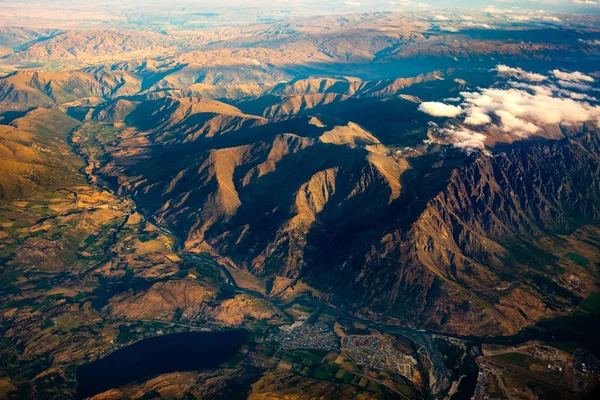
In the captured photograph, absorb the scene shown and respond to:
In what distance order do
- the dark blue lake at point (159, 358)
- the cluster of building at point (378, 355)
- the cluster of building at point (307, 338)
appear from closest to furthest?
the dark blue lake at point (159, 358) → the cluster of building at point (378, 355) → the cluster of building at point (307, 338)

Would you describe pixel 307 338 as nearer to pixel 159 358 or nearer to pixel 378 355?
pixel 378 355

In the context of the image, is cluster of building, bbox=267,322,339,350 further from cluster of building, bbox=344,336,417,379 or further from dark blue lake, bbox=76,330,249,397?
dark blue lake, bbox=76,330,249,397

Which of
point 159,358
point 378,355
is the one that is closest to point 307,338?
point 378,355

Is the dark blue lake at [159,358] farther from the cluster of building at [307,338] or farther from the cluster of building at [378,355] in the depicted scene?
the cluster of building at [378,355]

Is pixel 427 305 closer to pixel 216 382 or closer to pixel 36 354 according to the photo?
pixel 216 382

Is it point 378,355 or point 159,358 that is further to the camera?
point 159,358

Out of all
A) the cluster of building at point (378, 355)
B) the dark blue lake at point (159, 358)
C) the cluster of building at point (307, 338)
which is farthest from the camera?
the cluster of building at point (307, 338)

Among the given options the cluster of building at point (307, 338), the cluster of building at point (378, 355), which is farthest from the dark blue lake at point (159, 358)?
the cluster of building at point (378, 355)

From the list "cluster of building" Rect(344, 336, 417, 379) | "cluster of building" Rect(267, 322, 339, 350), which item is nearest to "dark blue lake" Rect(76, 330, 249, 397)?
"cluster of building" Rect(267, 322, 339, 350)
